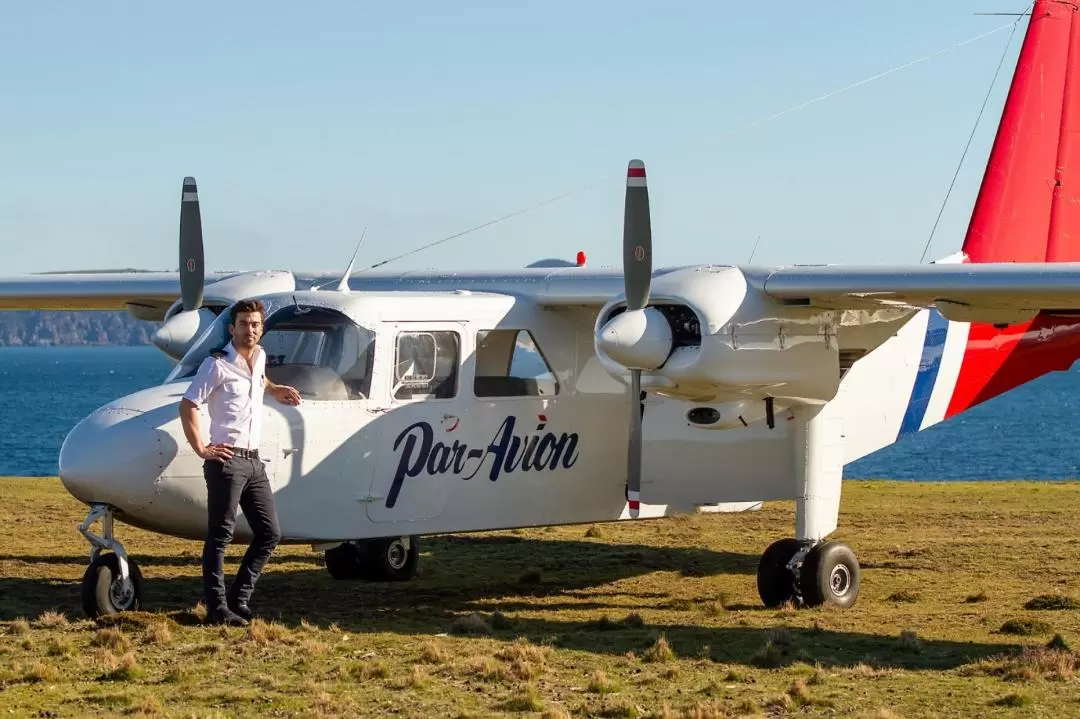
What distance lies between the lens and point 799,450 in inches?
516

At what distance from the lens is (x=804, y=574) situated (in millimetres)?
12727

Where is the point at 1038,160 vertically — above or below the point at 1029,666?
above

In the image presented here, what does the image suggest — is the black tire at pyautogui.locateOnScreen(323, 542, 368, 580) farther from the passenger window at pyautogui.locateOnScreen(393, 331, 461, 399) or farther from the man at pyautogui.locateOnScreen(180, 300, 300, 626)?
the man at pyautogui.locateOnScreen(180, 300, 300, 626)

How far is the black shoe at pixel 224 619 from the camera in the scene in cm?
1041

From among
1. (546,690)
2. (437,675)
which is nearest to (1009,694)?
(546,690)

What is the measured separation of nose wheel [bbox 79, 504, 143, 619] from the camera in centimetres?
1070

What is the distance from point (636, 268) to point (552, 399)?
183cm

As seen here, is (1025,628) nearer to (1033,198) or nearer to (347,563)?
(347,563)

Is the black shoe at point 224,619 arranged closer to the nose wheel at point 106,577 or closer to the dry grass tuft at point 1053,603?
the nose wheel at point 106,577

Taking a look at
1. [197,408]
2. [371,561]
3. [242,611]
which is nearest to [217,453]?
[197,408]

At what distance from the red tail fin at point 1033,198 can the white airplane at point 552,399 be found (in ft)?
3.61

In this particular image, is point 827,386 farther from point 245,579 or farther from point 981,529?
point 981,529

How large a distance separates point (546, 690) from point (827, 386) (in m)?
4.76

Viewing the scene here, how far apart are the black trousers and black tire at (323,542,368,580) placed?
3.37 meters
